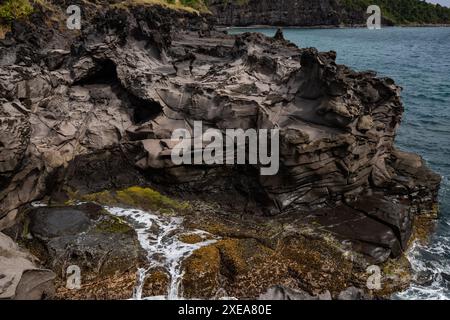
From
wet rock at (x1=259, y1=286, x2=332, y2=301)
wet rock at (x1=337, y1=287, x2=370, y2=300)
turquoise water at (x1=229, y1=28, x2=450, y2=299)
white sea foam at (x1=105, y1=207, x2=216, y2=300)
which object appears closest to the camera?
wet rock at (x1=259, y1=286, x2=332, y2=301)

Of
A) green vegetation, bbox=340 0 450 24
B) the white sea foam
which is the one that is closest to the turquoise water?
the white sea foam

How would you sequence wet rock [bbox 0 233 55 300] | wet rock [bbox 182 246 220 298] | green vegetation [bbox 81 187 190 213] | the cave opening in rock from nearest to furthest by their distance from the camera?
wet rock [bbox 0 233 55 300]
wet rock [bbox 182 246 220 298]
green vegetation [bbox 81 187 190 213]
the cave opening in rock

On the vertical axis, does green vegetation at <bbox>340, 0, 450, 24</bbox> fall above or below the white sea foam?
above

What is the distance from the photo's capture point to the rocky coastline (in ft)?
53.6

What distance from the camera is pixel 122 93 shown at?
2602cm

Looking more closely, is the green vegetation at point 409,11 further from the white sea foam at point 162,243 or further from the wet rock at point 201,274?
the wet rock at point 201,274

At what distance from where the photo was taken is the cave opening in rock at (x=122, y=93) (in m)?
24.7

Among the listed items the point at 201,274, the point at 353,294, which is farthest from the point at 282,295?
the point at 201,274

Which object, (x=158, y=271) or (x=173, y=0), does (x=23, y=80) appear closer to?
(x=158, y=271)

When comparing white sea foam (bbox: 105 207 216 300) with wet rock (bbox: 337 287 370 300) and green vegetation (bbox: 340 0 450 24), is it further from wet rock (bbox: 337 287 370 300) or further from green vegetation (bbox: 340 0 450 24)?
green vegetation (bbox: 340 0 450 24)

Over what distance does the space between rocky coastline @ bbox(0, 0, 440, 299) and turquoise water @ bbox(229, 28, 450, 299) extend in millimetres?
819

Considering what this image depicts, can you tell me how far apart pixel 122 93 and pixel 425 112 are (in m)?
28.1

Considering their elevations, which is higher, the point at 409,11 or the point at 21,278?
the point at 409,11

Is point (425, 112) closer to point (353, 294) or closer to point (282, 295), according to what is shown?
point (353, 294)
